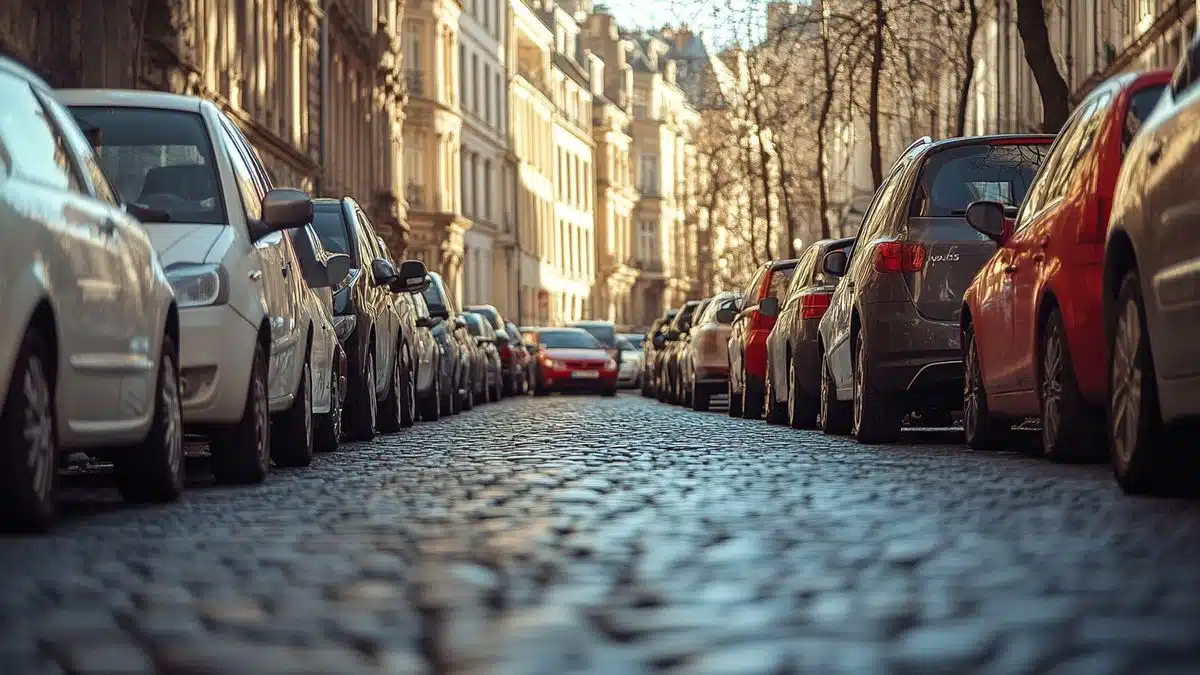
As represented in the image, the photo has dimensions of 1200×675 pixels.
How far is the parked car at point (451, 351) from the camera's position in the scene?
86.1 ft

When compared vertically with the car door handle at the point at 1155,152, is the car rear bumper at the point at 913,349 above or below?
below

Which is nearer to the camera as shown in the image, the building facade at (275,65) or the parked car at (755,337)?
the parked car at (755,337)

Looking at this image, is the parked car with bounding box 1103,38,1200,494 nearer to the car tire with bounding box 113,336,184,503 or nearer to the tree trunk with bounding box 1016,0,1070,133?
the car tire with bounding box 113,336,184,503

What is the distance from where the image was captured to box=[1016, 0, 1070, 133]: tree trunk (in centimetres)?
2280

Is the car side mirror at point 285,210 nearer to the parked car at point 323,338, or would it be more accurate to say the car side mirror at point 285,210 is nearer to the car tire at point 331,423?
the parked car at point 323,338

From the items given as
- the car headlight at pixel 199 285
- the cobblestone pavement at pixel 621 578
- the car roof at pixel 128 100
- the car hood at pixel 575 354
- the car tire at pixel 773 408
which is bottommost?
the cobblestone pavement at pixel 621 578

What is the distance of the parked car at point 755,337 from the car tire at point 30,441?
13.7 meters

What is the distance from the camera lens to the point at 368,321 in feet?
55.3

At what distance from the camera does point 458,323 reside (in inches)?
1180

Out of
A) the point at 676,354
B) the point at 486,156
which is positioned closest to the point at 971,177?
the point at 676,354

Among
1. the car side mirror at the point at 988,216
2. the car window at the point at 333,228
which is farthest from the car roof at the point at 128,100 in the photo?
the car window at the point at 333,228

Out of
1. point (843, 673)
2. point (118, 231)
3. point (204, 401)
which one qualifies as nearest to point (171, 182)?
point (204, 401)

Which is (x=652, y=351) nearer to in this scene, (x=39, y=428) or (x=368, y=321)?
(x=368, y=321)

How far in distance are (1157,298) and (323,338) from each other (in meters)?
6.70
